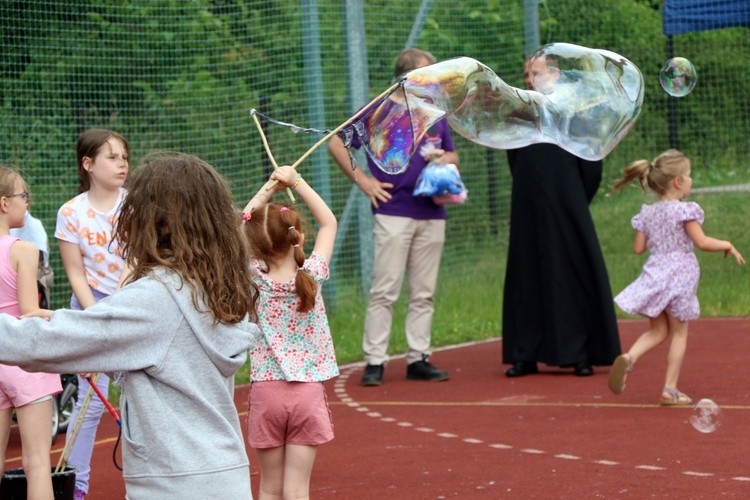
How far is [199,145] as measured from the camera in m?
12.1

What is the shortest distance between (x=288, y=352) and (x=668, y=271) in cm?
365

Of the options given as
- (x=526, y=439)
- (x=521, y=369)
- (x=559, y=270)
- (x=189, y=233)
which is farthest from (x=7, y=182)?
(x=521, y=369)

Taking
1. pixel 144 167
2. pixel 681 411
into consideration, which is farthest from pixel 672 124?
pixel 144 167

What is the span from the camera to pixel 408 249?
8.91 meters

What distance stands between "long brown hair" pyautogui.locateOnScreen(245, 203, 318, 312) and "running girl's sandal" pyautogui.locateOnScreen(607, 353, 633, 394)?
A: 3.27m

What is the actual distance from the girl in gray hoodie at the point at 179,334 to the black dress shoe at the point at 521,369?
19.7 feet

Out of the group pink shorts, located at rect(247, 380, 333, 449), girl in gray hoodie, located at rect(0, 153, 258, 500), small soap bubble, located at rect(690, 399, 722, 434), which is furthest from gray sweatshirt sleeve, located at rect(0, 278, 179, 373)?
small soap bubble, located at rect(690, 399, 722, 434)

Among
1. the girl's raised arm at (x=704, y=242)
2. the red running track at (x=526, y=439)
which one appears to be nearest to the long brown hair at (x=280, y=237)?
the red running track at (x=526, y=439)

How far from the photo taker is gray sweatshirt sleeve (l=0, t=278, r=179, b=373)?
9.28ft

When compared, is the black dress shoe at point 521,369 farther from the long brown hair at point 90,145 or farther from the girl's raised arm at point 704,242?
the long brown hair at point 90,145

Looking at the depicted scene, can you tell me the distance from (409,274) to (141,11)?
4856 mm

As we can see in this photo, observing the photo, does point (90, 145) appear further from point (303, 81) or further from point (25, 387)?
point (303, 81)

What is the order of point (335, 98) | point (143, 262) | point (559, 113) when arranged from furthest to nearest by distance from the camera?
1. point (335, 98)
2. point (559, 113)
3. point (143, 262)

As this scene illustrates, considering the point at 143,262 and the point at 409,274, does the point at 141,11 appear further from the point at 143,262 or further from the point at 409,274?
the point at 143,262
